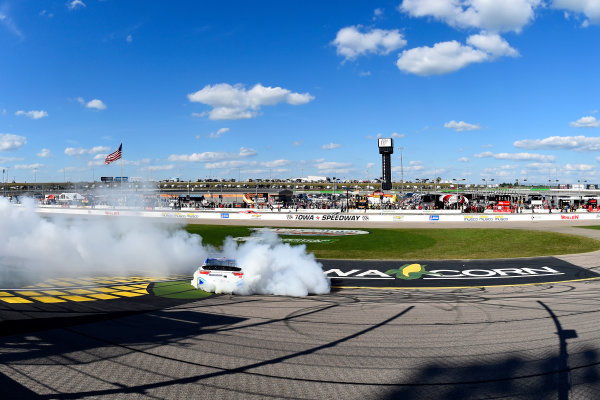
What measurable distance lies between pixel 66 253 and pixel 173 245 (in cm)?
586

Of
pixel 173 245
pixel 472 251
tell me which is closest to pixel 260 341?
pixel 173 245

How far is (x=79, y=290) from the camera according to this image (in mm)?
16422

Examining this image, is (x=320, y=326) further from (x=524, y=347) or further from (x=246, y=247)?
(x=246, y=247)

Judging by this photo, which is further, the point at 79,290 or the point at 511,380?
the point at 79,290

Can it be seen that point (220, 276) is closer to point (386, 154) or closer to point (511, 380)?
point (511, 380)

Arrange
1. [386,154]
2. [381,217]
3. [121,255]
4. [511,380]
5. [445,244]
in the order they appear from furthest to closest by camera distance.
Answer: [386,154] → [381,217] → [445,244] → [121,255] → [511,380]

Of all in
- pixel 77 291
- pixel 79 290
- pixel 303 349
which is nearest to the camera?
pixel 303 349

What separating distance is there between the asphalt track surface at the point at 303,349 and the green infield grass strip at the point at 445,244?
12.4 meters

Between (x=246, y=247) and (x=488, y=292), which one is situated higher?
(x=246, y=247)

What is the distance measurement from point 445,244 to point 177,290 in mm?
22383

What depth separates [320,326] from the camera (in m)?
11.4

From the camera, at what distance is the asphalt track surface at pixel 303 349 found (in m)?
7.45

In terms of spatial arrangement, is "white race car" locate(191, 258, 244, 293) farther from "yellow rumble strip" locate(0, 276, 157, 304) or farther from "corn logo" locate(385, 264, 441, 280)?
"corn logo" locate(385, 264, 441, 280)

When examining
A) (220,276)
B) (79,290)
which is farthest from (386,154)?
(79,290)
